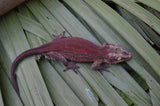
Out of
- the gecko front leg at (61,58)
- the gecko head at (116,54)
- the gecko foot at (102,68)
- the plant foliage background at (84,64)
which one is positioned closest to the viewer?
the plant foliage background at (84,64)

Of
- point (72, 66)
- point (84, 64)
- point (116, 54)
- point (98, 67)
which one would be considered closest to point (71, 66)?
point (72, 66)

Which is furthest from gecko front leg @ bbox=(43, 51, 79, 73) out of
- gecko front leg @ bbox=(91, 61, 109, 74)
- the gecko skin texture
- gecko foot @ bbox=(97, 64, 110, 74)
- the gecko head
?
the gecko head

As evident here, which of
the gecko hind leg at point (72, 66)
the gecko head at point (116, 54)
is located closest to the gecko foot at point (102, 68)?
the gecko head at point (116, 54)

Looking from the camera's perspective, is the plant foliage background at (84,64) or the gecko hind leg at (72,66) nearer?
the plant foliage background at (84,64)

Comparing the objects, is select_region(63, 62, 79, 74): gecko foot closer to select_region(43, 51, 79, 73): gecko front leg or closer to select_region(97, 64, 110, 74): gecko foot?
select_region(43, 51, 79, 73): gecko front leg

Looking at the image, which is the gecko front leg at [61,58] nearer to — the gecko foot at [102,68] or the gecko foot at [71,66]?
the gecko foot at [71,66]

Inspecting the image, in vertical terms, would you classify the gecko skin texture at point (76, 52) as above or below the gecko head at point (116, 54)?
above

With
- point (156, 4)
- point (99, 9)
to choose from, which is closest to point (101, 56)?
point (99, 9)

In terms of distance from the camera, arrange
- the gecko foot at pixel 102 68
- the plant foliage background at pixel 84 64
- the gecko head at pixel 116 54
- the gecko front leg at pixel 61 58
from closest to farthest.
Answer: the plant foliage background at pixel 84 64
the gecko head at pixel 116 54
the gecko foot at pixel 102 68
the gecko front leg at pixel 61 58
